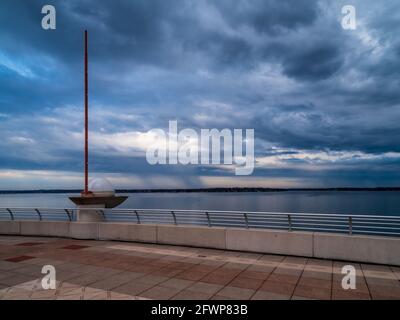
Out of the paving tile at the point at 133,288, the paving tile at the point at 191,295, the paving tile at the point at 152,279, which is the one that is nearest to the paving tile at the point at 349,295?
the paving tile at the point at 191,295

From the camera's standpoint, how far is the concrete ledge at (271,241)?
30.4ft

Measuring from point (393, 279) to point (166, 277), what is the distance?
5511 millimetres

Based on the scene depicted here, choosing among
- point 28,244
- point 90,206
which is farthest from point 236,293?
point 90,206

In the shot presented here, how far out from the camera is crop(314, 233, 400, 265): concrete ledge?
820cm

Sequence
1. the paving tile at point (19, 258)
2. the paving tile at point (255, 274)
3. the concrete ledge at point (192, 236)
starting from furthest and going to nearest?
the concrete ledge at point (192, 236) < the paving tile at point (19, 258) < the paving tile at point (255, 274)

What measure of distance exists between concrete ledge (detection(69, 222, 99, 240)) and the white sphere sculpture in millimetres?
2474

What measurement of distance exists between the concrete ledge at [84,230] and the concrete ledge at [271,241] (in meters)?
6.30

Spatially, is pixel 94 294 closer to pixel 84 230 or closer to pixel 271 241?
pixel 271 241

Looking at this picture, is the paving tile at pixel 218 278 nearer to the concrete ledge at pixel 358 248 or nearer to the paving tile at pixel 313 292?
the paving tile at pixel 313 292

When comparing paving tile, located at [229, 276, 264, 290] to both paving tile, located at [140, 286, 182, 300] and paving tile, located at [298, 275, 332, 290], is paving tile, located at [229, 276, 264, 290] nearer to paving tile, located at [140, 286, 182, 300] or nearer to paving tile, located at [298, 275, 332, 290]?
paving tile, located at [298, 275, 332, 290]

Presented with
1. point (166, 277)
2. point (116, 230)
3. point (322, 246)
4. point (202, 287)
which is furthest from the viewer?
point (116, 230)

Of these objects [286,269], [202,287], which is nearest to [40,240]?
[202,287]

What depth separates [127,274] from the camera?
7.74m
